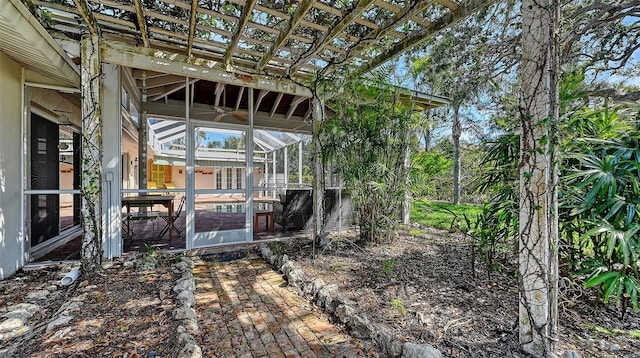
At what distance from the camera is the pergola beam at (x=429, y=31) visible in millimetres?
2836

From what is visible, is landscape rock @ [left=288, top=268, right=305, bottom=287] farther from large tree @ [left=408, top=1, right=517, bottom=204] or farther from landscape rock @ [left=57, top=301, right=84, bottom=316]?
large tree @ [left=408, top=1, right=517, bottom=204]

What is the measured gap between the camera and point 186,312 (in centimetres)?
241

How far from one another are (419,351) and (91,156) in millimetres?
4111

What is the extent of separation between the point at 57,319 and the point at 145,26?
10.3 feet

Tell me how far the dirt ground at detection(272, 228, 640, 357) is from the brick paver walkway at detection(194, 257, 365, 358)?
46cm

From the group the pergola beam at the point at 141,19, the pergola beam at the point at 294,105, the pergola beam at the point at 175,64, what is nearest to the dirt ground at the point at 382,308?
the pergola beam at the point at 175,64

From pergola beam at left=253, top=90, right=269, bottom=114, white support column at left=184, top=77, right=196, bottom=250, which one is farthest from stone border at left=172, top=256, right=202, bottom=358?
pergola beam at left=253, top=90, right=269, bottom=114

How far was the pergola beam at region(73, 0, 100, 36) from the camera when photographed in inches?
107

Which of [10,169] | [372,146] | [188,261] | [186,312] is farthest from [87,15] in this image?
[372,146]

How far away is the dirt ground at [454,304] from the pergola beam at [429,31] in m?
2.72

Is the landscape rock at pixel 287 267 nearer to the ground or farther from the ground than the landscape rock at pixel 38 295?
farther from the ground

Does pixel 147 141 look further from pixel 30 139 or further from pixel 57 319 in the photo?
pixel 57 319

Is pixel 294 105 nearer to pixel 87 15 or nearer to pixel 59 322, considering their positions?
pixel 87 15

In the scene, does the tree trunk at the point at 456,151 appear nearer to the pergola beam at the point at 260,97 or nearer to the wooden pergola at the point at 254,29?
the wooden pergola at the point at 254,29
